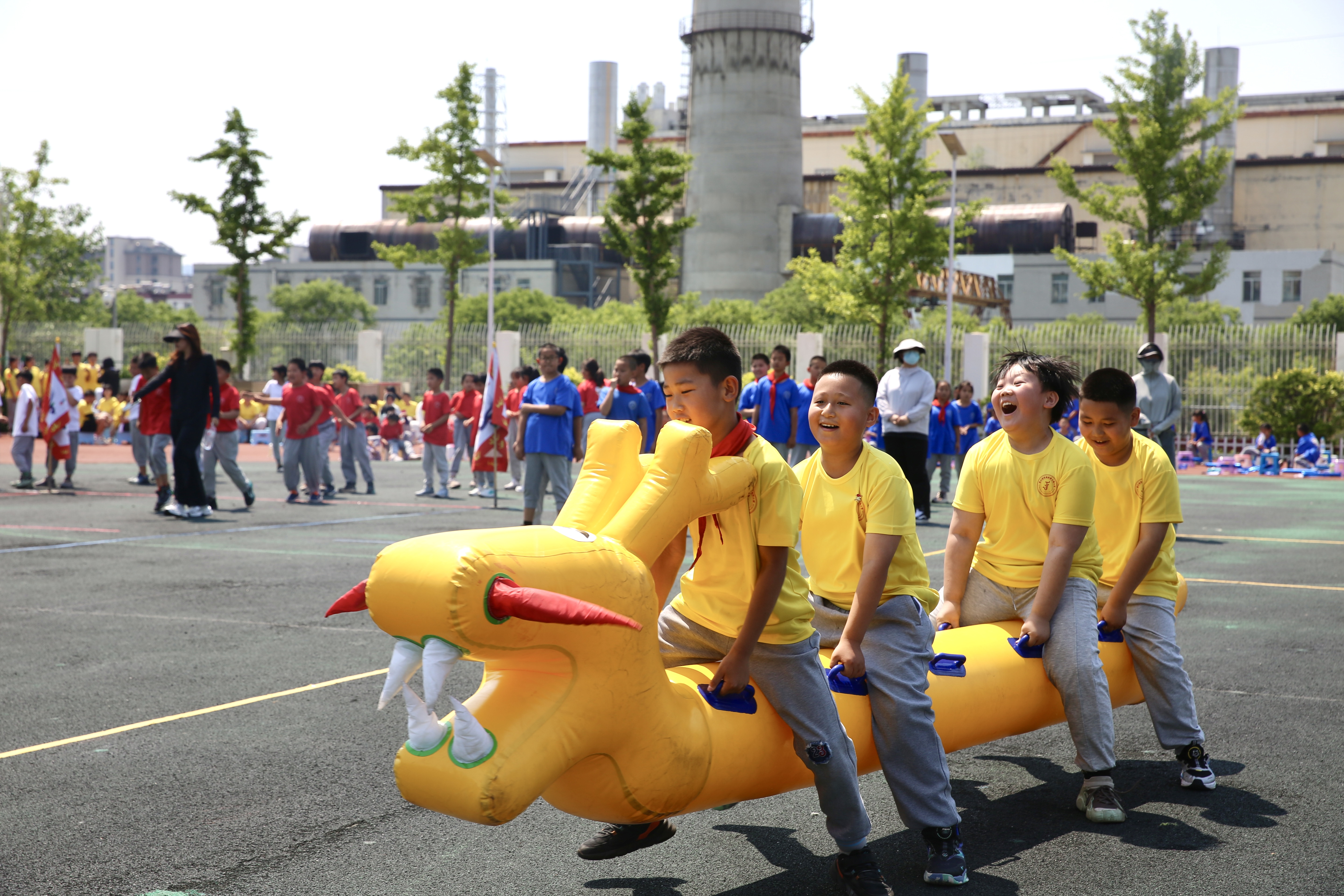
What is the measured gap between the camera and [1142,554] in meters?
4.74

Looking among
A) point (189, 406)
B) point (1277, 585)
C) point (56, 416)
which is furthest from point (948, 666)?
point (56, 416)

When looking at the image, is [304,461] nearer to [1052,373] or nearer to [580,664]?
[1052,373]

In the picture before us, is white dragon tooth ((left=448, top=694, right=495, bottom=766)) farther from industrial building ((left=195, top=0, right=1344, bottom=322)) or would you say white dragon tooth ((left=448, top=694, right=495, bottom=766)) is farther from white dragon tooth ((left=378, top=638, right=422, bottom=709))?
industrial building ((left=195, top=0, right=1344, bottom=322))

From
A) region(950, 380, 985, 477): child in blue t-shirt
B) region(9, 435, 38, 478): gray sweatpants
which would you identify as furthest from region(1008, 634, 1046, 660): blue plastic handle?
region(9, 435, 38, 478): gray sweatpants

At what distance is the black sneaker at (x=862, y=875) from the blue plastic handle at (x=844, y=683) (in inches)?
19.6

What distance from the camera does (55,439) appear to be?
16531 mm

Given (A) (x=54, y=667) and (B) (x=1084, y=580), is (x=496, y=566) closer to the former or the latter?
(B) (x=1084, y=580)

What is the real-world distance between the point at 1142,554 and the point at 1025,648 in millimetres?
715

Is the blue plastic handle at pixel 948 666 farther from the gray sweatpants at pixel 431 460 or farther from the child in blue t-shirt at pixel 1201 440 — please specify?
the child in blue t-shirt at pixel 1201 440

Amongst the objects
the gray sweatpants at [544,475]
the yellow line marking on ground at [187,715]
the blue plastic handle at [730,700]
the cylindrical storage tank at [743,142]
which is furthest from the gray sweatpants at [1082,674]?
the cylindrical storage tank at [743,142]

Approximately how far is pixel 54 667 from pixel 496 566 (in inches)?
181

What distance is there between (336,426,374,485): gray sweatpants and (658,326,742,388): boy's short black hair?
1507 centimetres

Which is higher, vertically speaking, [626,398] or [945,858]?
[626,398]

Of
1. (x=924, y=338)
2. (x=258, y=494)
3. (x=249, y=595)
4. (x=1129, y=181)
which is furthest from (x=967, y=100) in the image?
(x=249, y=595)
